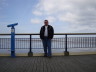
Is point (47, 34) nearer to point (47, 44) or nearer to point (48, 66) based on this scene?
point (47, 44)

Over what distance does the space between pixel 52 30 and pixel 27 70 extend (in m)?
4.22

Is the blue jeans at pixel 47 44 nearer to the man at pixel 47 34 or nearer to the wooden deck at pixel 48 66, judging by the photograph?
the man at pixel 47 34

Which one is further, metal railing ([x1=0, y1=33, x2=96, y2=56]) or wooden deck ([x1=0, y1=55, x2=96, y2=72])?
metal railing ([x1=0, y1=33, x2=96, y2=56])

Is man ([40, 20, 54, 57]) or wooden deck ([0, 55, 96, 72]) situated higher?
man ([40, 20, 54, 57])

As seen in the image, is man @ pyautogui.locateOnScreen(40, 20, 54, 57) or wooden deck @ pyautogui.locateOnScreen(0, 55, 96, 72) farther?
man @ pyautogui.locateOnScreen(40, 20, 54, 57)

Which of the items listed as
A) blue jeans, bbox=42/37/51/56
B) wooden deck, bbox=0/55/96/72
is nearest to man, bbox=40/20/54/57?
blue jeans, bbox=42/37/51/56

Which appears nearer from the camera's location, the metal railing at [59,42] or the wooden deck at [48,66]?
the wooden deck at [48,66]

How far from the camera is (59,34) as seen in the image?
12.0 metres

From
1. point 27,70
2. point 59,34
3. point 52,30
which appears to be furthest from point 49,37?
point 27,70

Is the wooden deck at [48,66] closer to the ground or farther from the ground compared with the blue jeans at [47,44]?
closer to the ground

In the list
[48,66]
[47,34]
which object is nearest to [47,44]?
[47,34]

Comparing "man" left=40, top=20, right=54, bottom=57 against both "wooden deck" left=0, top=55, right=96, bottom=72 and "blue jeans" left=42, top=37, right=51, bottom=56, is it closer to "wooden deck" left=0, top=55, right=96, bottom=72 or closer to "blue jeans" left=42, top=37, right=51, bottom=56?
"blue jeans" left=42, top=37, right=51, bottom=56

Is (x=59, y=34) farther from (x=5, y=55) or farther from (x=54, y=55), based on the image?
(x=5, y=55)

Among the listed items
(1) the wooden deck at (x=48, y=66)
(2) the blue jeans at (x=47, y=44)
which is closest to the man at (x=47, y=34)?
(2) the blue jeans at (x=47, y=44)
